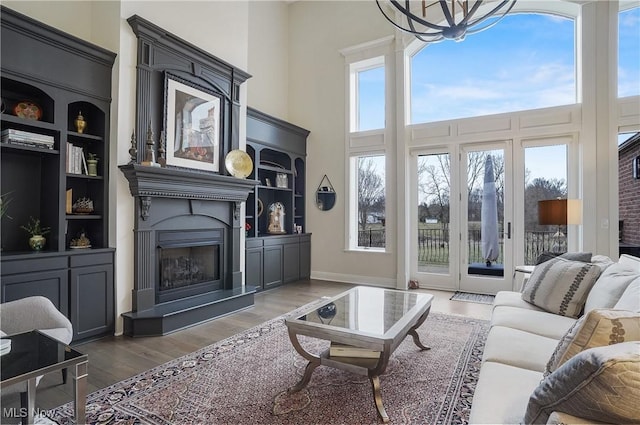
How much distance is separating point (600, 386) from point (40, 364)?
2.09 metres

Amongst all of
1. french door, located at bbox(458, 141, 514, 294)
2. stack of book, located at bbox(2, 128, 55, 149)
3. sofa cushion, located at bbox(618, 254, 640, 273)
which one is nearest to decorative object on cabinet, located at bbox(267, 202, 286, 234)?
french door, located at bbox(458, 141, 514, 294)

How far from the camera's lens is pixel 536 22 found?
4.91 meters

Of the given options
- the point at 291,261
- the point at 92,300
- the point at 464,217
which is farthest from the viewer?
the point at 291,261

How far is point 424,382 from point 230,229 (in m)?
3.09

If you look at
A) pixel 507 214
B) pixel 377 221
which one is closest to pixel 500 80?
pixel 507 214

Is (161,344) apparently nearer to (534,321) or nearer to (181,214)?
(181,214)

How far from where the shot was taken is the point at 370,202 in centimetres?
601

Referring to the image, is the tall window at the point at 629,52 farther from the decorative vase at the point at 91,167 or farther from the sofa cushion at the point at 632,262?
the decorative vase at the point at 91,167

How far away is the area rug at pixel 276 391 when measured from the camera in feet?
6.49

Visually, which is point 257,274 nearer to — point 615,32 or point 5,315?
point 5,315

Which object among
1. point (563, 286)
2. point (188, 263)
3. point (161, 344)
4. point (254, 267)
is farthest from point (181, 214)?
point (563, 286)

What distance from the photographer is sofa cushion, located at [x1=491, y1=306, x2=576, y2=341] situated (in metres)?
2.19

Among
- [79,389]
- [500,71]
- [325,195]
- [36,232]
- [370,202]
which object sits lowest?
[79,389]

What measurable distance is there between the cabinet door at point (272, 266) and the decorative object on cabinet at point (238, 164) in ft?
4.37
